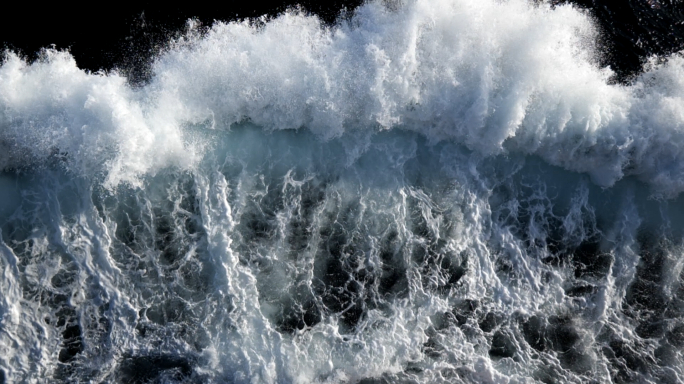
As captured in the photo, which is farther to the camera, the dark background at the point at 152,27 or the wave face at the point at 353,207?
the dark background at the point at 152,27

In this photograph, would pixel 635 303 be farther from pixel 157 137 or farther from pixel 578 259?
pixel 157 137

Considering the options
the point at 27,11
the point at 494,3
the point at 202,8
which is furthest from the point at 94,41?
the point at 494,3

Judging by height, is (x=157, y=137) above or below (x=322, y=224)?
above

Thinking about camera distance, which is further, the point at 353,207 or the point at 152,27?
the point at 152,27

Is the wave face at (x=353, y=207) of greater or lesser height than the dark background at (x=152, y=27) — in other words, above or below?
below

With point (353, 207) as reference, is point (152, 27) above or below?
above
